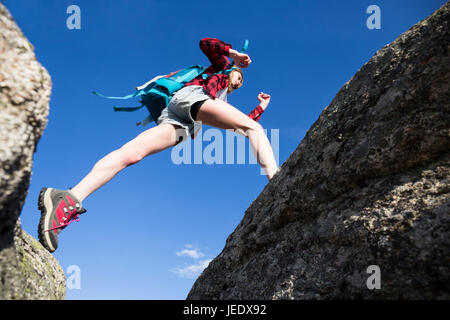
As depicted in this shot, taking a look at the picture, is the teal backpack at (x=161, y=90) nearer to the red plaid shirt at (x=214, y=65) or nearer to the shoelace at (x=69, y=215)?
the red plaid shirt at (x=214, y=65)

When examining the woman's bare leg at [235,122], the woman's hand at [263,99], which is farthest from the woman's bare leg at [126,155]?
the woman's hand at [263,99]

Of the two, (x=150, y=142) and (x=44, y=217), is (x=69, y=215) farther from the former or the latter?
(x=150, y=142)

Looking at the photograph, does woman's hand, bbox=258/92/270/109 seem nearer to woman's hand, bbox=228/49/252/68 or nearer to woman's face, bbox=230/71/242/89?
woman's face, bbox=230/71/242/89

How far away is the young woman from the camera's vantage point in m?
3.92

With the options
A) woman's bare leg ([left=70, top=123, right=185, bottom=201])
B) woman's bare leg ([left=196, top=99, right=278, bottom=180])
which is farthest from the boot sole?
woman's bare leg ([left=196, top=99, right=278, bottom=180])

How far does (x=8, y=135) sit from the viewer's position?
6.73 ft

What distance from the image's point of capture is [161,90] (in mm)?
5293

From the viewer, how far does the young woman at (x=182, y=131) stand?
154 inches

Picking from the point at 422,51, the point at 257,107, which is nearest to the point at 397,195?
the point at 422,51

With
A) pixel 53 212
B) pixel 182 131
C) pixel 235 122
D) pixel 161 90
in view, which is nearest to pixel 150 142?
pixel 182 131

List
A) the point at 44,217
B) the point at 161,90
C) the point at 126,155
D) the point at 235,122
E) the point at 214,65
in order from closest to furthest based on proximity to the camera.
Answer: the point at 44,217
the point at 126,155
the point at 235,122
the point at 161,90
the point at 214,65

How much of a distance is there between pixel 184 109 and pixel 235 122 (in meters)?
0.73

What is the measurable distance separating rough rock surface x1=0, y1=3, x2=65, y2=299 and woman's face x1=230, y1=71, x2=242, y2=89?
371cm
